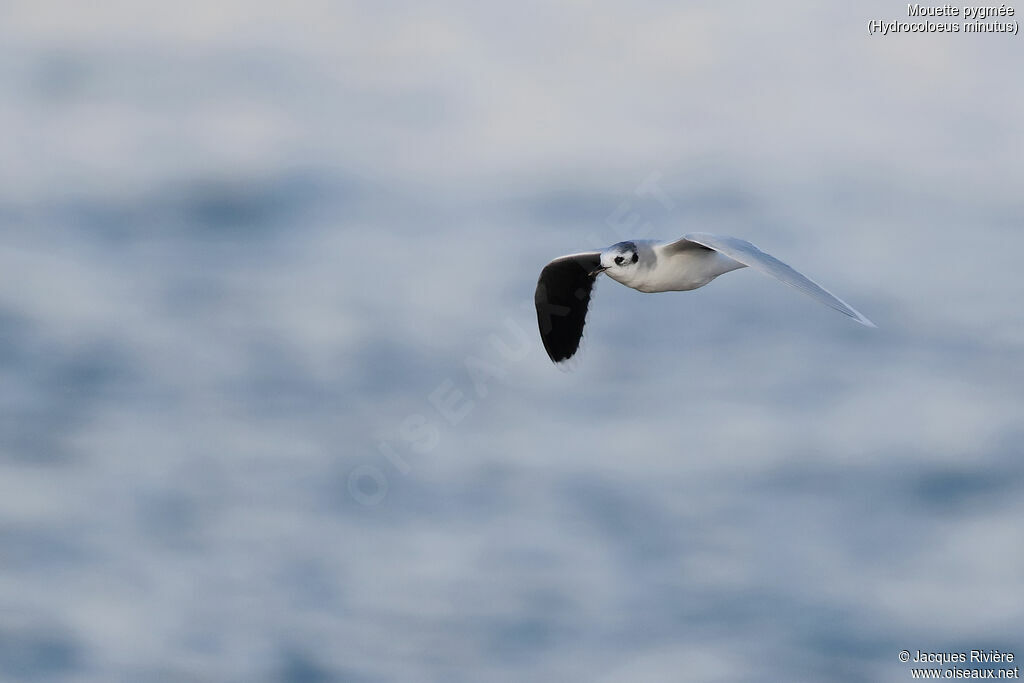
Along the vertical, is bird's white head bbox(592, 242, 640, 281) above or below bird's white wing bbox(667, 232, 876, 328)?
above

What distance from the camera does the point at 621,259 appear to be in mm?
16922

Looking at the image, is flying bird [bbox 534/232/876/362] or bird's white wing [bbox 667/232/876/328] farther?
flying bird [bbox 534/232/876/362]

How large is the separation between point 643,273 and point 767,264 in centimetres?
244

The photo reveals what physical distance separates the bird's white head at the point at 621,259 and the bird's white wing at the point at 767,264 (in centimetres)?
46

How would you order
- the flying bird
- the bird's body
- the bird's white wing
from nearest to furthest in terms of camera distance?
1. the bird's white wing
2. the flying bird
3. the bird's body

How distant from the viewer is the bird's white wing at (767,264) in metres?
13.3

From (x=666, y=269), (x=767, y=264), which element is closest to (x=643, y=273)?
(x=666, y=269)

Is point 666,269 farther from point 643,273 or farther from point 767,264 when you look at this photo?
point 767,264

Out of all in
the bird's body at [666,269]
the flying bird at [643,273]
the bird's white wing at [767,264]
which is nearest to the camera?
the bird's white wing at [767,264]

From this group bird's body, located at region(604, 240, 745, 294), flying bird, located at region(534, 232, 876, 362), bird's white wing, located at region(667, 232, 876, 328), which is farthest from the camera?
bird's body, located at region(604, 240, 745, 294)

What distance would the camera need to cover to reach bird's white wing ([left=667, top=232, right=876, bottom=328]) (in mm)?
13328

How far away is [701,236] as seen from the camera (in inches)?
624

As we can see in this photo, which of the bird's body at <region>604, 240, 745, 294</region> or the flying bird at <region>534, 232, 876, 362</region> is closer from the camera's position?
the flying bird at <region>534, 232, 876, 362</region>

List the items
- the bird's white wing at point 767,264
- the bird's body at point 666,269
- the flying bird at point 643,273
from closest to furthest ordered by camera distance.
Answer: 1. the bird's white wing at point 767,264
2. the flying bird at point 643,273
3. the bird's body at point 666,269
